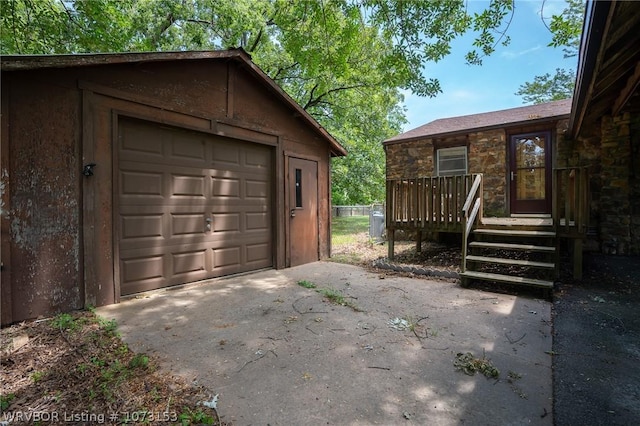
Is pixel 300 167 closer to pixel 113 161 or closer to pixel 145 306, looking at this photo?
pixel 113 161

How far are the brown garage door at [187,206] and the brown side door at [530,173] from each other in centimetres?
633

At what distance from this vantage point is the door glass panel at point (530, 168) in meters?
7.42

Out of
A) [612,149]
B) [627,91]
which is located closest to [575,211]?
[627,91]

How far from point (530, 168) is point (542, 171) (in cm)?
26

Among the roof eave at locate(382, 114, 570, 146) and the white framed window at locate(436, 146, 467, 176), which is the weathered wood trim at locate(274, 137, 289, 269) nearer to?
the roof eave at locate(382, 114, 570, 146)

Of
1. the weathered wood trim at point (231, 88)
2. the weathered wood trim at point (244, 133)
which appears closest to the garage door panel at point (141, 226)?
the weathered wood trim at point (244, 133)

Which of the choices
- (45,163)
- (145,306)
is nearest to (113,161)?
(45,163)

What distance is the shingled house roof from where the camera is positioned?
24.2 feet

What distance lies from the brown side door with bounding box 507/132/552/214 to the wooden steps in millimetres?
2144

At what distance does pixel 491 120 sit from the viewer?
8.41 m

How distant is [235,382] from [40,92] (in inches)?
144

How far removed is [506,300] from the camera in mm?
3918

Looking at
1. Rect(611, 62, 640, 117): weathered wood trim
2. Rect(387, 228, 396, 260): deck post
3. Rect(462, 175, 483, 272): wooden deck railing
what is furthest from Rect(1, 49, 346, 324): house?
Rect(611, 62, 640, 117): weathered wood trim

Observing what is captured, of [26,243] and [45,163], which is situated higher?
[45,163]
